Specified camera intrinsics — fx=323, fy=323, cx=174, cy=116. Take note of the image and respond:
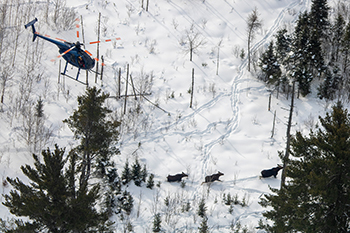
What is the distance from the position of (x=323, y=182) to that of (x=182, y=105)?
59.1 ft

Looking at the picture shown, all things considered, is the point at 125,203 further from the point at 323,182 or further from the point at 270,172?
the point at 323,182

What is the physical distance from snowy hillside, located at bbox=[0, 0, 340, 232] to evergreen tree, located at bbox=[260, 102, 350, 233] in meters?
5.40

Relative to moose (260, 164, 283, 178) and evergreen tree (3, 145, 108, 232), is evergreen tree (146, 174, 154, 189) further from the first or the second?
evergreen tree (3, 145, 108, 232)

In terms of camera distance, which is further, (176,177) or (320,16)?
(320,16)

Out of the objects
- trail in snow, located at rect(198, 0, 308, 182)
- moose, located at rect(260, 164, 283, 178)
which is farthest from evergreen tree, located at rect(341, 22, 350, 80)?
moose, located at rect(260, 164, 283, 178)

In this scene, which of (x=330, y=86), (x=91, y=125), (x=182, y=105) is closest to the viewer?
(x=91, y=125)

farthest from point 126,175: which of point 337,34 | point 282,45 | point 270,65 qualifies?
point 337,34

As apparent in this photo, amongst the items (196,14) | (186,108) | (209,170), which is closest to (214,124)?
(186,108)

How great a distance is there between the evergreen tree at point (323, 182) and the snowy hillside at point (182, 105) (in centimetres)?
540

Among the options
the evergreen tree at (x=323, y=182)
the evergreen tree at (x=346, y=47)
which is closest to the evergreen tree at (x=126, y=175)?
the evergreen tree at (x=323, y=182)

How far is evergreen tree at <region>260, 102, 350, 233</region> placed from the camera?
33.3 feet

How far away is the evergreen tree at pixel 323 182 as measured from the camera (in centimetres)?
1014

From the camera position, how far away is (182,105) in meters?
27.4

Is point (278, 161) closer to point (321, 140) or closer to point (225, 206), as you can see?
point (225, 206)
